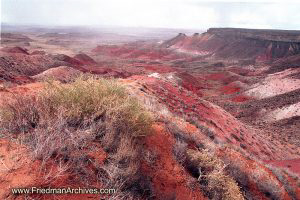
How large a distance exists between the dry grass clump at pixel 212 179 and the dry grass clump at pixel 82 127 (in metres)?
1.50

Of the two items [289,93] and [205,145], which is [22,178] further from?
[289,93]

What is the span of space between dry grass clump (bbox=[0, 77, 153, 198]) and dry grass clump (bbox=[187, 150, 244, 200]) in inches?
59.0

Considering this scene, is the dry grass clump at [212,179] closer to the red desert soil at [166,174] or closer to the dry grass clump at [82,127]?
the red desert soil at [166,174]

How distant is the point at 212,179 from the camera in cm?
591

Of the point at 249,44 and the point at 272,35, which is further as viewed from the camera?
the point at 249,44

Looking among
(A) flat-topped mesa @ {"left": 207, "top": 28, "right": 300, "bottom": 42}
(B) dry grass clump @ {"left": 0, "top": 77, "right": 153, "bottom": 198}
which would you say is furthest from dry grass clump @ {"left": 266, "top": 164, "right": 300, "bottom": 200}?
(A) flat-topped mesa @ {"left": 207, "top": 28, "right": 300, "bottom": 42}

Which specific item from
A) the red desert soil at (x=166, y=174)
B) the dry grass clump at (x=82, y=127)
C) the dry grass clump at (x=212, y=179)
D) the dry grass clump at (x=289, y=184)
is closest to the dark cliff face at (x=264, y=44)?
the dry grass clump at (x=289, y=184)

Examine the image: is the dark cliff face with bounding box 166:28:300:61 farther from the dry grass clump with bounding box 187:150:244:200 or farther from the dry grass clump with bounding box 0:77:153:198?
the dry grass clump with bounding box 0:77:153:198

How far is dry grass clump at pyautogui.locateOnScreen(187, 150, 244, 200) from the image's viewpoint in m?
5.76

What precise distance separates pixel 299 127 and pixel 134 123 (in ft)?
87.9

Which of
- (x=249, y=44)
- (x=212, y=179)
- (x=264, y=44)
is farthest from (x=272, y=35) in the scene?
(x=212, y=179)

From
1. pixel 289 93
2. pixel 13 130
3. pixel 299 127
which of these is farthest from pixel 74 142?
pixel 289 93

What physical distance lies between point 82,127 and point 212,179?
3040mm

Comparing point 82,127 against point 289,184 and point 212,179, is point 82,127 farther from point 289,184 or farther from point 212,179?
point 289,184
